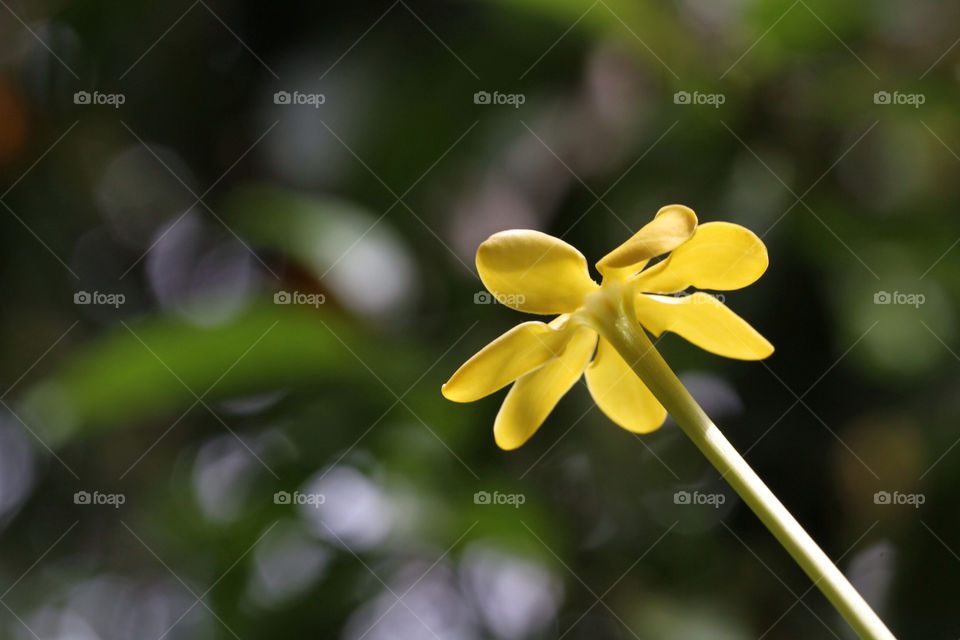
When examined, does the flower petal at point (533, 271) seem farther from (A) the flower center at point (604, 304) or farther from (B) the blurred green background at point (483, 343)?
(B) the blurred green background at point (483, 343)

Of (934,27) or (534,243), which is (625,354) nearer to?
(534,243)

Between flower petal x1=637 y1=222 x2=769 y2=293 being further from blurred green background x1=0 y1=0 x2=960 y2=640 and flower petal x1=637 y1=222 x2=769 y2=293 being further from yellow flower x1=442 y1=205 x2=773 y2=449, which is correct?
blurred green background x1=0 y1=0 x2=960 y2=640

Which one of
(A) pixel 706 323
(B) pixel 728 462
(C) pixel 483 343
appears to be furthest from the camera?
(C) pixel 483 343

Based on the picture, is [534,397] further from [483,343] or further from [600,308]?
[483,343]

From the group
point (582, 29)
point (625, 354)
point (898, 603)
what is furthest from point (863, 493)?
point (625, 354)

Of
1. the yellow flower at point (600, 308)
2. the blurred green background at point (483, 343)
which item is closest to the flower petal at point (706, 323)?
the yellow flower at point (600, 308)

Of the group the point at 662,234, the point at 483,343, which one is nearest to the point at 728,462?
the point at 662,234

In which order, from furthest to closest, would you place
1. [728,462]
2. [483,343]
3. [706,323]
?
[483,343]
[706,323]
[728,462]
